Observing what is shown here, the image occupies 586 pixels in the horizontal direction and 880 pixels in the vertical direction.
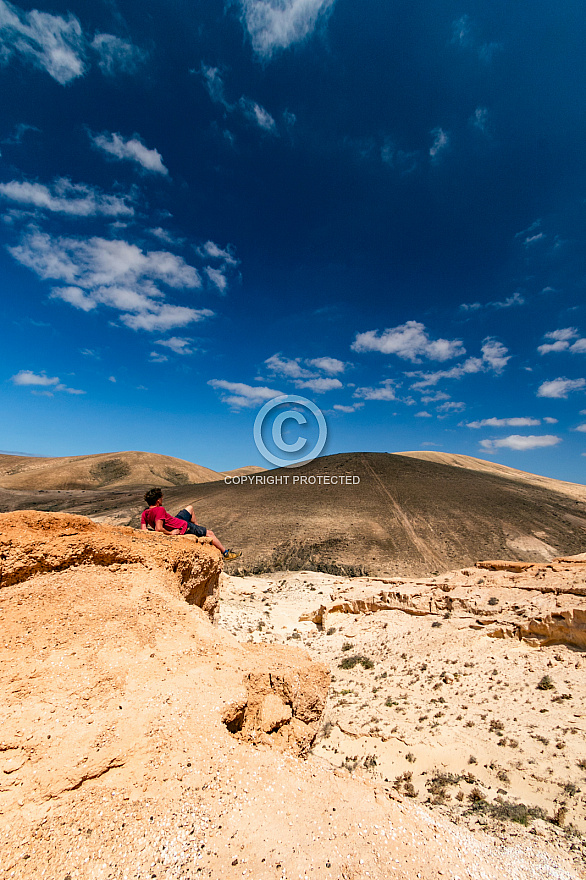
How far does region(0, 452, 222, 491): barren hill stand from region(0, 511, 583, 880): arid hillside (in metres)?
85.9

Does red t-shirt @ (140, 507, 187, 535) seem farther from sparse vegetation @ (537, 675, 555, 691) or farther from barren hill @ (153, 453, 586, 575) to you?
barren hill @ (153, 453, 586, 575)

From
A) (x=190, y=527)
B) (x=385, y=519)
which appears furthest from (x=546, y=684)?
(x=385, y=519)

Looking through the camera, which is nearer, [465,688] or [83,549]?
[83,549]

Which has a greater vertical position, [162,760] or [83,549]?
[83,549]

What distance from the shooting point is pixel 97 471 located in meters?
93.1

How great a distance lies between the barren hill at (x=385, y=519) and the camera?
29688 mm

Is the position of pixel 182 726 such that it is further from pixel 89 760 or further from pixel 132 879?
pixel 132 879

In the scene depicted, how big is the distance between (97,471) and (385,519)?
270 ft

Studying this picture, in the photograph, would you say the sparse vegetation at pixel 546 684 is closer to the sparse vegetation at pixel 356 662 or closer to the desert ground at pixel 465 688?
the desert ground at pixel 465 688

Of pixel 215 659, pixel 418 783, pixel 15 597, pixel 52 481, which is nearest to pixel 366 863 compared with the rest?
pixel 215 659

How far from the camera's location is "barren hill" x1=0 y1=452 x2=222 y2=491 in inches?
3248

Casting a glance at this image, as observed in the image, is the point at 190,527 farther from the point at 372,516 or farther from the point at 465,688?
the point at 372,516

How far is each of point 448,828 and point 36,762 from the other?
11.5 feet

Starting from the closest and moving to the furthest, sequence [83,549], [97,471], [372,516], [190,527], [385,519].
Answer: [83,549], [190,527], [385,519], [372,516], [97,471]
